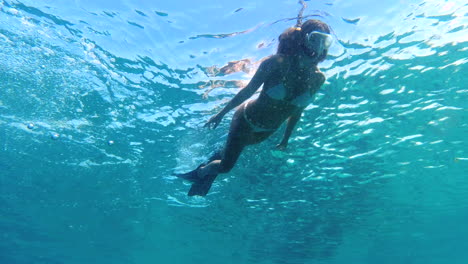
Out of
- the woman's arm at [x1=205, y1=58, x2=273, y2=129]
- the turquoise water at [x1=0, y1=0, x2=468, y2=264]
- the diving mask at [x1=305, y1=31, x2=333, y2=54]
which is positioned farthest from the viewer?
the turquoise water at [x1=0, y1=0, x2=468, y2=264]

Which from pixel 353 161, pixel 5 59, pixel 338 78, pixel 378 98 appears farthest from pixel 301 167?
pixel 5 59

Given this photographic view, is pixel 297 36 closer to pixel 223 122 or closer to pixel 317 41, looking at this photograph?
pixel 317 41

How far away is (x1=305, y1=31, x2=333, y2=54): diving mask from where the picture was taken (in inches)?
188

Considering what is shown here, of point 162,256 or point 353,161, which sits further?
point 162,256

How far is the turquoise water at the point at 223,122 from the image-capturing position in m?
8.27

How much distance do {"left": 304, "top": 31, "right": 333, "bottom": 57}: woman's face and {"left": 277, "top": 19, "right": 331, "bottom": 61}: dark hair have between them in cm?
13

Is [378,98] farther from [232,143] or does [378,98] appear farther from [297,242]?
[297,242]

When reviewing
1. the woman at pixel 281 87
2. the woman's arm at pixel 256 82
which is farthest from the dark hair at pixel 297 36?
the woman's arm at pixel 256 82

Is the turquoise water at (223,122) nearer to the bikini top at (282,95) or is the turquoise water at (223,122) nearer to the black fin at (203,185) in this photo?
the bikini top at (282,95)

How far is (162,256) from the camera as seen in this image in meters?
52.4

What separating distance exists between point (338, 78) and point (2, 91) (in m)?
13.9

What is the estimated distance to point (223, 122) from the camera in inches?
490

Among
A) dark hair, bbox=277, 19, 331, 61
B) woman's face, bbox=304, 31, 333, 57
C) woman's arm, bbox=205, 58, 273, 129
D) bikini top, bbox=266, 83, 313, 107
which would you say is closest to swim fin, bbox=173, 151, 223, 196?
woman's arm, bbox=205, 58, 273, 129

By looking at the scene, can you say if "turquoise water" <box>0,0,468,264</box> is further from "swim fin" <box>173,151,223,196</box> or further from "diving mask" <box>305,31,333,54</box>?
"swim fin" <box>173,151,223,196</box>
